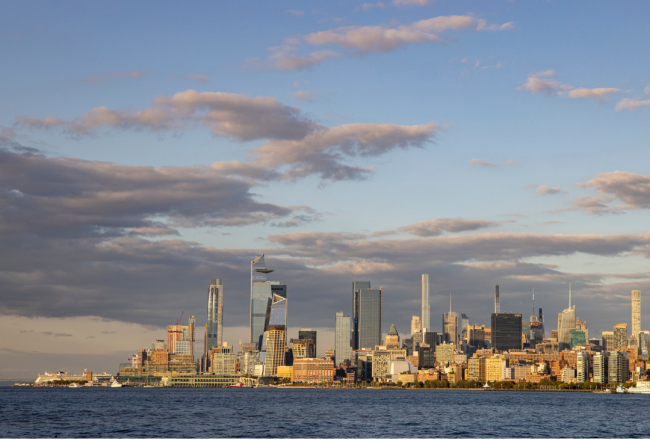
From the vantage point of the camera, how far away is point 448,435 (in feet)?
319

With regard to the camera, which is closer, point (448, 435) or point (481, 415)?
point (448, 435)

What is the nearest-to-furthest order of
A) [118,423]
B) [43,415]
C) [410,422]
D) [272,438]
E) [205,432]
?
[272,438] < [205,432] < [118,423] < [410,422] < [43,415]

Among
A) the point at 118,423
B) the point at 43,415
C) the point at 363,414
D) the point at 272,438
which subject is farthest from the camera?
the point at 363,414

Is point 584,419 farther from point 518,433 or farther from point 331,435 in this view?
point 331,435

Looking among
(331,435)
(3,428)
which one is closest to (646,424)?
(331,435)

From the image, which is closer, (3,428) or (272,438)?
(272,438)

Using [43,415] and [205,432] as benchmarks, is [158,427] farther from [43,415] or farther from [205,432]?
[43,415]

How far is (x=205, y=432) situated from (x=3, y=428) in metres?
27.2

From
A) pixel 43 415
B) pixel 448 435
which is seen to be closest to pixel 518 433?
pixel 448 435

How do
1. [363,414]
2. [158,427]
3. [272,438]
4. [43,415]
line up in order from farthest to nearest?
[363,414], [43,415], [158,427], [272,438]

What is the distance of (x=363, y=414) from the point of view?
138m

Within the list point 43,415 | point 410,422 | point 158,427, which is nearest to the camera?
point 158,427

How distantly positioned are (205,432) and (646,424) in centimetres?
7375

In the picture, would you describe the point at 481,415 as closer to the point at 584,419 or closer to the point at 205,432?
the point at 584,419
